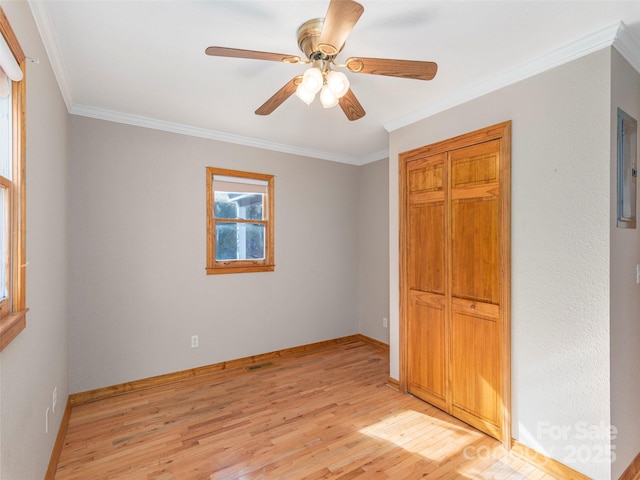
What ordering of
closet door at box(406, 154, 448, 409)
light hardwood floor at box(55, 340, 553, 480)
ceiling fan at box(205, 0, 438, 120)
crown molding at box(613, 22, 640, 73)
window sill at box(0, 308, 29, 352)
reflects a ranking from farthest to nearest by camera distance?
closet door at box(406, 154, 448, 409), light hardwood floor at box(55, 340, 553, 480), crown molding at box(613, 22, 640, 73), ceiling fan at box(205, 0, 438, 120), window sill at box(0, 308, 29, 352)

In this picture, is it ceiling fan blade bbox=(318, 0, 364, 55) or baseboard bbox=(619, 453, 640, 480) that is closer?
ceiling fan blade bbox=(318, 0, 364, 55)

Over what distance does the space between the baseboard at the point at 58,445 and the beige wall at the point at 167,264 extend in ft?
1.05

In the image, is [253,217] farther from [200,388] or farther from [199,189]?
[200,388]

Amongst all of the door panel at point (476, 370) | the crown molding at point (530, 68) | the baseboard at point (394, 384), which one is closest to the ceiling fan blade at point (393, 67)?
the crown molding at point (530, 68)

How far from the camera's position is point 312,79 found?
1531 millimetres

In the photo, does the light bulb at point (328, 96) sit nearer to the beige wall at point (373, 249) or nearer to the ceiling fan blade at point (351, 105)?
the ceiling fan blade at point (351, 105)

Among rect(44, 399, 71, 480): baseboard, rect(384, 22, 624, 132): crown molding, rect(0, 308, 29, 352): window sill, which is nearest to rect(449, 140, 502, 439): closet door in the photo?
rect(384, 22, 624, 132): crown molding

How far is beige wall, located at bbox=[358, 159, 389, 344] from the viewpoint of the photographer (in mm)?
4215

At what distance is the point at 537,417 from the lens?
2.06m

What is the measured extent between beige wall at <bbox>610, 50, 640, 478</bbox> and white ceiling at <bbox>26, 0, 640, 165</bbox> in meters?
0.21

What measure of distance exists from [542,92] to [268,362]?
354 centimetres

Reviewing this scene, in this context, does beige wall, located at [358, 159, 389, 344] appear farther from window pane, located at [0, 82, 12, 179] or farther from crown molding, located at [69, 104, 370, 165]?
window pane, located at [0, 82, 12, 179]

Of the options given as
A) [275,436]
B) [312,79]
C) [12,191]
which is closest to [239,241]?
[275,436]

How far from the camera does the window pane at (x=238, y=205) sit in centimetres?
355
